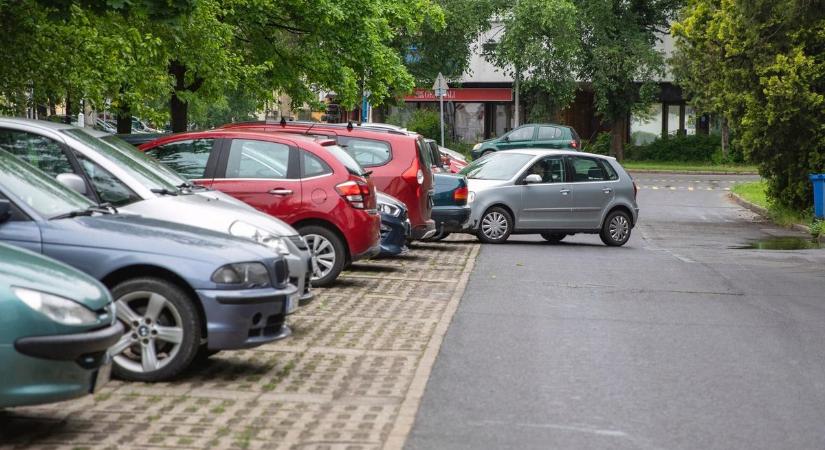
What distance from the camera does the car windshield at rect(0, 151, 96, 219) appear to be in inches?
315

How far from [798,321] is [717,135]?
4874 cm

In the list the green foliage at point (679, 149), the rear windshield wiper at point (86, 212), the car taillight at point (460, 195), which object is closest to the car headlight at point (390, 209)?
the car taillight at point (460, 195)

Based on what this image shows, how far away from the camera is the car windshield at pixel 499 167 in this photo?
22273 mm

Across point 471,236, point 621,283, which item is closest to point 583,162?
point 471,236

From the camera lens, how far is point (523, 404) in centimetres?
801

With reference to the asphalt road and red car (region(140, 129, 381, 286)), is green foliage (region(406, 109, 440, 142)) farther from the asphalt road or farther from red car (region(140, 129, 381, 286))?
red car (region(140, 129, 381, 286))

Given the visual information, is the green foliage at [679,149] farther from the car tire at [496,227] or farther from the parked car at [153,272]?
the parked car at [153,272]

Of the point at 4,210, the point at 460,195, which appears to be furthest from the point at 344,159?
the point at 4,210

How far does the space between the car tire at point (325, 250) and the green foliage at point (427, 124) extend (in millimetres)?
44524

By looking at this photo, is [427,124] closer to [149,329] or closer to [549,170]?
[549,170]

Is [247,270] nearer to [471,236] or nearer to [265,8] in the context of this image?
[471,236]

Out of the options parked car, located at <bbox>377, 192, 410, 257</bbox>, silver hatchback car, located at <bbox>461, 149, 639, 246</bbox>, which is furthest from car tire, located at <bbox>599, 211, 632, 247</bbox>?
parked car, located at <bbox>377, 192, 410, 257</bbox>

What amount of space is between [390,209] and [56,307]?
940 centimetres

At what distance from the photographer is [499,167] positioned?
73.9 ft
